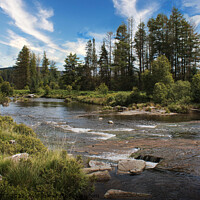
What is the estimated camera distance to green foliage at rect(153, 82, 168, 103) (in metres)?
25.0

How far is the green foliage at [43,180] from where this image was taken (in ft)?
11.4

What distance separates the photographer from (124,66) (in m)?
47.0

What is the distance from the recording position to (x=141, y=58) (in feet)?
155

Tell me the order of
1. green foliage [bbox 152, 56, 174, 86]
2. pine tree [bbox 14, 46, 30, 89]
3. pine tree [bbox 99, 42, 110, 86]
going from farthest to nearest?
pine tree [bbox 14, 46, 30, 89]
pine tree [bbox 99, 42, 110, 86]
green foliage [bbox 152, 56, 174, 86]

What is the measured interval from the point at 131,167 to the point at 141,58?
4435 cm

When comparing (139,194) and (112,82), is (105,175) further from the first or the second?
(112,82)

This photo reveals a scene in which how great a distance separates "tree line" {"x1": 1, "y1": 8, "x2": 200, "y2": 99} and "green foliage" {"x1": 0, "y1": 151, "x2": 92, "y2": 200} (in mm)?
24890

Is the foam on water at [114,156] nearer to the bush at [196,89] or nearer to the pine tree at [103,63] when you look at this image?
the bush at [196,89]

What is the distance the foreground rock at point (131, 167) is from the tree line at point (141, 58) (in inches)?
899

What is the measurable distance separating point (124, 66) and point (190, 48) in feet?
50.5

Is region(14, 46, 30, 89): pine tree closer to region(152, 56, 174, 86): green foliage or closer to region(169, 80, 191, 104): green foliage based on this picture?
region(152, 56, 174, 86): green foliage

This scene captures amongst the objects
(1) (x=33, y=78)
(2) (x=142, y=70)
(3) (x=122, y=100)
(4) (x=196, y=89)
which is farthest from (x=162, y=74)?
(1) (x=33, y=78)

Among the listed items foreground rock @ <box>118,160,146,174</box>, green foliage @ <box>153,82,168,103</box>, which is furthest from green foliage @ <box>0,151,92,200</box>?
green foliage @ <box>153,82,168,103</box>

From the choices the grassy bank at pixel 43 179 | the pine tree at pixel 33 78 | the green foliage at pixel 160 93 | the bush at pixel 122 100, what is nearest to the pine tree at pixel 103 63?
the pine tree at pixel 33 78
